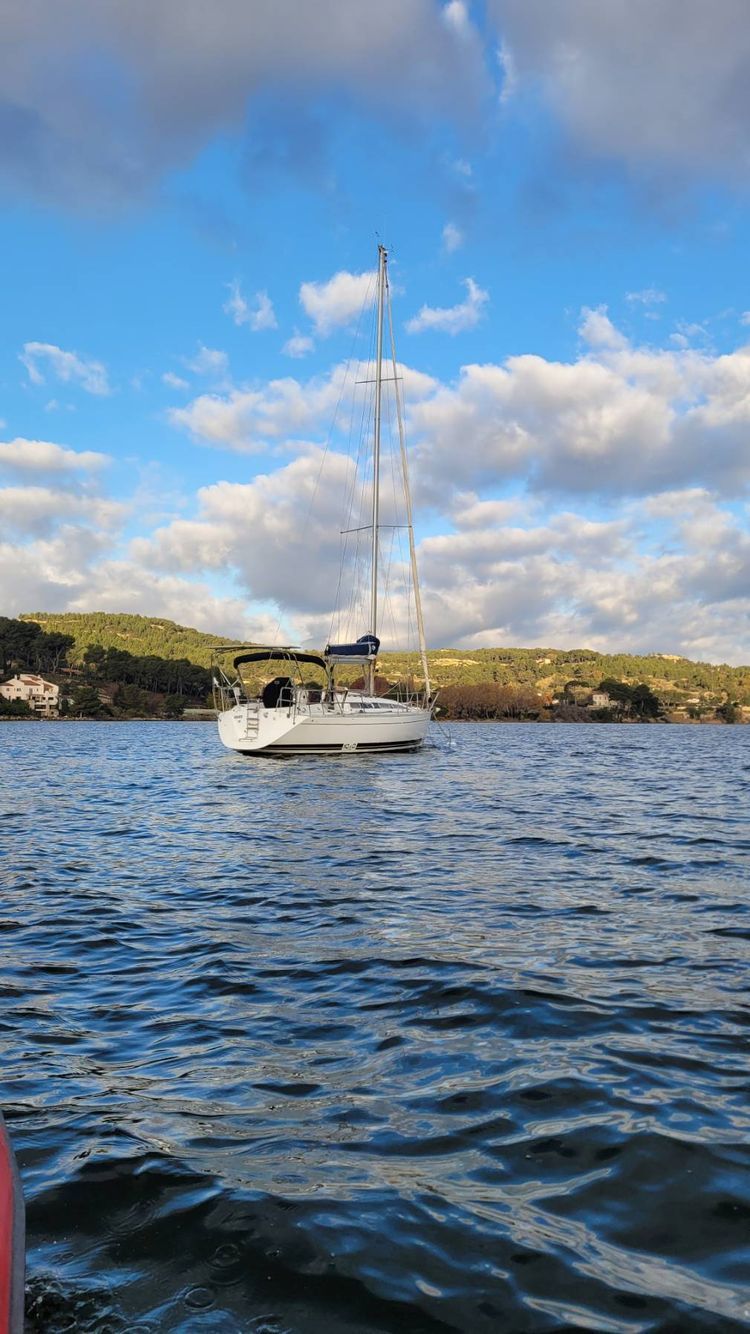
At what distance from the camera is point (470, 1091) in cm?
468

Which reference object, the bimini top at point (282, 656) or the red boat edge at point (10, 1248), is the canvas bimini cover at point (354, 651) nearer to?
the bimini top at point (282, 656)

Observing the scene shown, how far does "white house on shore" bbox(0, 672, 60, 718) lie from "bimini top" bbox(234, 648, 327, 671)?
10832 centimetres

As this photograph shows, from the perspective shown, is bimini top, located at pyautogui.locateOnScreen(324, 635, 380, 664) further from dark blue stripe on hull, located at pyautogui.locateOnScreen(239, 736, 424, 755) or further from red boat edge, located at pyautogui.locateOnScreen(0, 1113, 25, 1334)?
red boat edge, located at pyautogui.locateOnScreen(0, 1113, 25, 1334)

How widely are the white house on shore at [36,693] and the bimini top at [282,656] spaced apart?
108 meters

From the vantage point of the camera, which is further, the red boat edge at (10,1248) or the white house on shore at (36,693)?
the white house on shore at (36,693)

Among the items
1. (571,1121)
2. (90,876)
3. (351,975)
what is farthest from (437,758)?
(571,1121)

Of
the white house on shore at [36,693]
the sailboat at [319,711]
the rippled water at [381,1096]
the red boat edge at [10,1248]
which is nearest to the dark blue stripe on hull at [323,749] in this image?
the sailboat at [319,711]

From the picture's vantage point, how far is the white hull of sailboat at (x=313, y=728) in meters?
33.8

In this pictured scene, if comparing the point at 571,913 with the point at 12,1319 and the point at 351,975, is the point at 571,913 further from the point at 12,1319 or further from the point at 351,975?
the point at 12,1319

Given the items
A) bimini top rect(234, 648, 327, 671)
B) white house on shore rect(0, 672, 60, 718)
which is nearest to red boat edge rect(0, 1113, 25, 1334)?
bimini top rect(234, 648, 327, 671)

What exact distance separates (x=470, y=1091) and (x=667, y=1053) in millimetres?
1359

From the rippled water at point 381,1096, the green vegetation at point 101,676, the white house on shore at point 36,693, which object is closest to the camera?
the rippled water at point 381,1096

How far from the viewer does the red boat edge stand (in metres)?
2.21

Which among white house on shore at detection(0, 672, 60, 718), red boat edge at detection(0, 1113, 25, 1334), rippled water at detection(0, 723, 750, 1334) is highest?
white house on shore at detection(0, 672, 60, 718)
